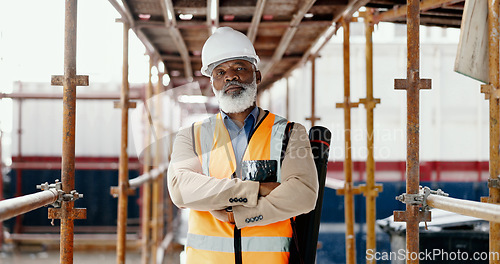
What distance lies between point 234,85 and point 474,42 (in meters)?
1.63

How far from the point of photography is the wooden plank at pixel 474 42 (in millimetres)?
3141

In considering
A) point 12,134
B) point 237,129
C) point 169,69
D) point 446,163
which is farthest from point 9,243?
point 446,163

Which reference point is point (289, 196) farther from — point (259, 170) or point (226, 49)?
point (226, 49)

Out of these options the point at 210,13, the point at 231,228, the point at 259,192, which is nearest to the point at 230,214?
the point at 231,228

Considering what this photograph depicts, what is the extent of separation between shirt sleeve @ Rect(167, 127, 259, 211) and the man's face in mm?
472

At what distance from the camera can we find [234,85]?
300cm

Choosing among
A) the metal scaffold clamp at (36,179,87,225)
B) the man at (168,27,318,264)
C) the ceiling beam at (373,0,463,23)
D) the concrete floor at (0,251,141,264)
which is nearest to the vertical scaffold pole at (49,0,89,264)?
the metal scaffold clamp at (36,179,87,225)

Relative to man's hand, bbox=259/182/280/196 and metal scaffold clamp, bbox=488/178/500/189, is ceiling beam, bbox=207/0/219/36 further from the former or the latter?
metal scaffold clamp, bbox=488/178/500/189

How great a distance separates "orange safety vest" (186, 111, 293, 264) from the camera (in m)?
2.60

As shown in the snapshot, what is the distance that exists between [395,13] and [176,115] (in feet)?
27.6

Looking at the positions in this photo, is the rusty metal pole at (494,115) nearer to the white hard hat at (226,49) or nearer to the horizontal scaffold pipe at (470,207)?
the horizontal scaffold pipe at (470,207)

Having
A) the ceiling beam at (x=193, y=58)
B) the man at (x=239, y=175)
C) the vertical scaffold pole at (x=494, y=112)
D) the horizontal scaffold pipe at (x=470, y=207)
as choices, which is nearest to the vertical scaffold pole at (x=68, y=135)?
the man at (x=239, y=175)

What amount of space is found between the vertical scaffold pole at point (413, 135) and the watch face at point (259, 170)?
83 centimetres

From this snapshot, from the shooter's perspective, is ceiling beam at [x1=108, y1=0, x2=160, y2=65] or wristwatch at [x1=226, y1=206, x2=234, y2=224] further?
ceiling beam at [x1=108, y1=0, x2=160, y2=65]
